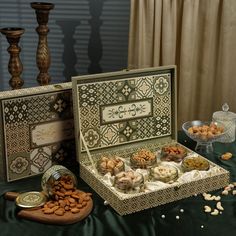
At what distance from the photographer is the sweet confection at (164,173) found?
1448 millimetres

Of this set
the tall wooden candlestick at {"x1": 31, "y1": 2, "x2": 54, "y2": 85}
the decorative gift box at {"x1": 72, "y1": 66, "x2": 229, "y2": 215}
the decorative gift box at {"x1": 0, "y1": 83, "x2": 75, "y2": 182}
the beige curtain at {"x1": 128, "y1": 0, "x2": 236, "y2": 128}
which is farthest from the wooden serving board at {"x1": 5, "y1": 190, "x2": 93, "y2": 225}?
the beige curtain at {"x1": 128, "y1": 0, "x2": 236, "y2": 128}

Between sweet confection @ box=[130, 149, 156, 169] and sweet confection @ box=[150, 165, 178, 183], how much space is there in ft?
0.16

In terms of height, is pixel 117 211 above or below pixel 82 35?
below

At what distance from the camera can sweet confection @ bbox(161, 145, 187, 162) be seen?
1606 mm

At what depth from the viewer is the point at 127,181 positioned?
1364 mm

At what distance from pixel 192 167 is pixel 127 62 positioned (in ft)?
3.40

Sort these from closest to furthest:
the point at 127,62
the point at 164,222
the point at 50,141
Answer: the point at 164,222
the point at 50,141
the point at 127,62

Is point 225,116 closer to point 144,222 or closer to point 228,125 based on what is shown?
point 228,125

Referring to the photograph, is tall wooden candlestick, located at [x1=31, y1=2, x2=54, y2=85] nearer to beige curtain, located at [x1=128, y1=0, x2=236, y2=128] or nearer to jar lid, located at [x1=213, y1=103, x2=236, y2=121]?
beige curtain, located at [x1=128, y1=0, x2=236, y2=128]

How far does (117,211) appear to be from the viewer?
1343 mm

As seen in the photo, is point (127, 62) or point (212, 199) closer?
point (212, 199)

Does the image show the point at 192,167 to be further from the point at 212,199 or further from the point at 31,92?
the point at 31,92

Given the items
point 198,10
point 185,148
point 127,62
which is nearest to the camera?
point 185,148

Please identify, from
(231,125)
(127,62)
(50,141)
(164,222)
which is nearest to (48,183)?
(50,141)
